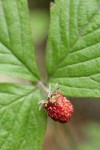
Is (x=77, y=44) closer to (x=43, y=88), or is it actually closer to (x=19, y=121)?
(x=43, y=88)

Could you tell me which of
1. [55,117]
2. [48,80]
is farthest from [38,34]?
[55,117]

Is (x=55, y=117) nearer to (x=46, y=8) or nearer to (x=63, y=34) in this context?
(x=63, y=34)

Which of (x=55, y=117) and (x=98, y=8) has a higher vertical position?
(x=98, y=8)

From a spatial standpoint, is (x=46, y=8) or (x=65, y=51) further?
(x=46, y=8)

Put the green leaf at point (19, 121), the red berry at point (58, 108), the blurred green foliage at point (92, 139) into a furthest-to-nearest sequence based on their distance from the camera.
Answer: the blurred green foliage at point (92, 139)
the green leaf at point (19, 121)
the red berry at point (58, 108)

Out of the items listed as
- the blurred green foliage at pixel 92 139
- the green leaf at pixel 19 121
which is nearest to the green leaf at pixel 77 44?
the green leaf at pixel 19 121

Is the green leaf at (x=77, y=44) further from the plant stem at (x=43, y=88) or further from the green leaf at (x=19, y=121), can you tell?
the green leaf at (x=19, y=121)
